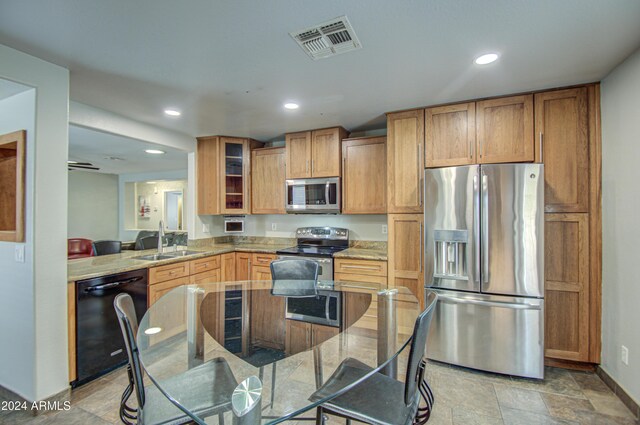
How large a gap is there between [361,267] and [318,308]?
1.28 metres

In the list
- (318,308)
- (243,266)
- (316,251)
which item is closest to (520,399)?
(318,308)

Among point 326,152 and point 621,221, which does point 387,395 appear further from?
point 326,152

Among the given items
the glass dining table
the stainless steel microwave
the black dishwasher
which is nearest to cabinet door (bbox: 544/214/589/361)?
the glass dining table

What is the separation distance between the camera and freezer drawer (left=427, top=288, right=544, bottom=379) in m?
2.35

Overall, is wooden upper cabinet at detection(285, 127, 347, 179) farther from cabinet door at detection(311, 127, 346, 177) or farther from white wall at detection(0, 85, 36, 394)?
white wall at detection(0, 85, 36, 394)

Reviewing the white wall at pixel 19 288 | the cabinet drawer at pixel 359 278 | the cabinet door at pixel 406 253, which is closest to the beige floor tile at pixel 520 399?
the cabinet door at pixel 406 253

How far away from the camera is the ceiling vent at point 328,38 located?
5.39ft

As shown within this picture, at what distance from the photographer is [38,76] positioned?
1992 millimetres

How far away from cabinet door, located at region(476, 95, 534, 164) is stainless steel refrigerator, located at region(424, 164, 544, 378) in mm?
272

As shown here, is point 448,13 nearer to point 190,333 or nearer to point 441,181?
point 441,181

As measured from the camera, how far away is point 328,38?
176 centimetres

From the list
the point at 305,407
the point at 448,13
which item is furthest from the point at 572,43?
the point at 305,407

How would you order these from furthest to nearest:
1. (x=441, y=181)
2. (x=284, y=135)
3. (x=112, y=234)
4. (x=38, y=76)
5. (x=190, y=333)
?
(x=112, y=234), (x=284, y=135), (x=441, y=181), (x=38, y=76), (x=190, y=333)

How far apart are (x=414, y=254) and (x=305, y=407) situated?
2.15 metres
